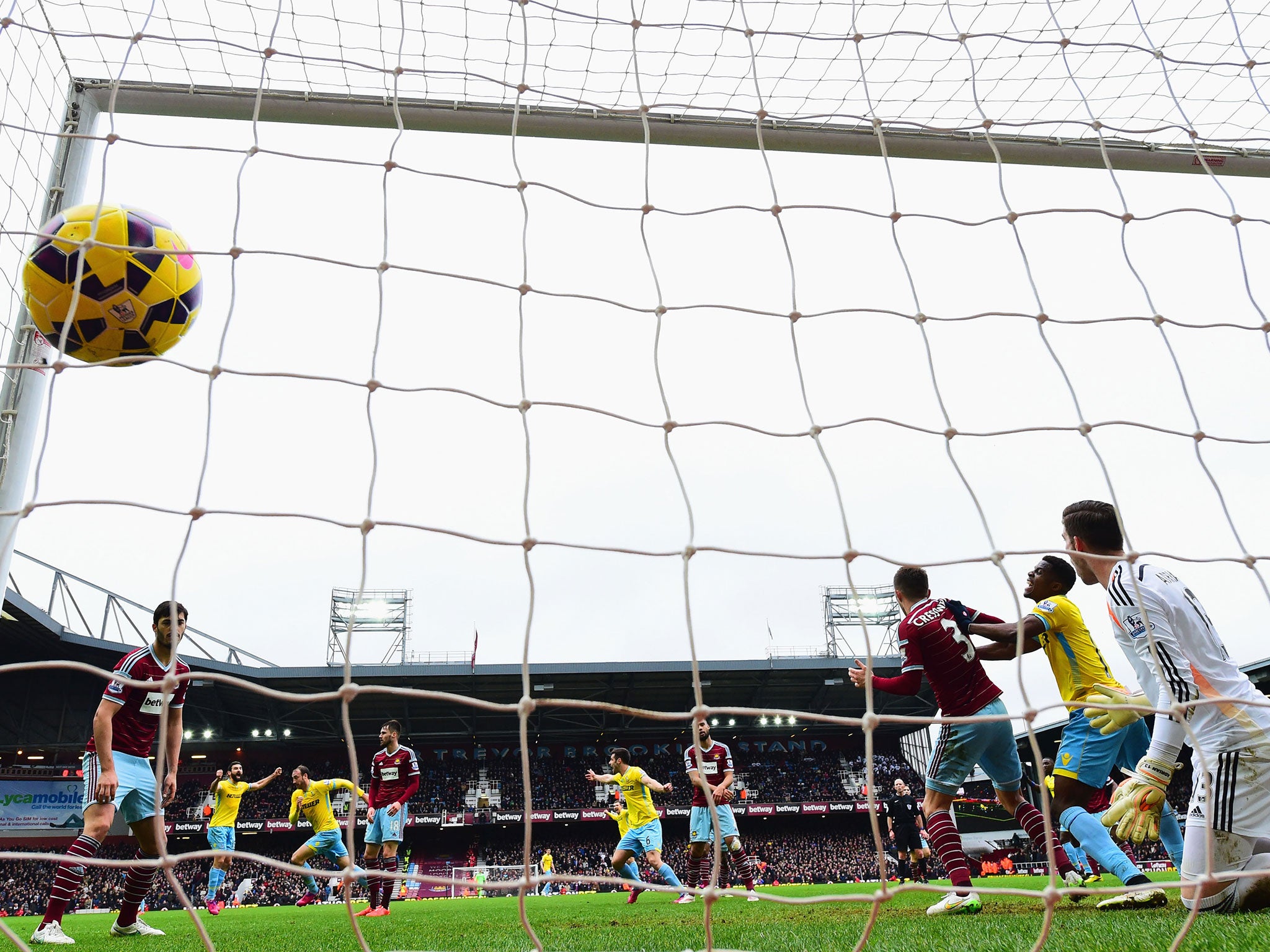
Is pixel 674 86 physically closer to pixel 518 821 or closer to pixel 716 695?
pixel 716 695

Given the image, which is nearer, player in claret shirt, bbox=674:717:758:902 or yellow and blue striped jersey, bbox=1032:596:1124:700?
yellow and blue striped jersey, bbox=1032:596:1124:700

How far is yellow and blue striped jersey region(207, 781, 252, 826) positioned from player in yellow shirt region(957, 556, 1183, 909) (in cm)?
863

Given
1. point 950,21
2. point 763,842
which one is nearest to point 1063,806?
point 950,21

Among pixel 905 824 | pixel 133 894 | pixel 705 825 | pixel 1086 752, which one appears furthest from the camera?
pixel 905 824

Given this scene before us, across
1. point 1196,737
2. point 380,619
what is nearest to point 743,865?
point 1196,737

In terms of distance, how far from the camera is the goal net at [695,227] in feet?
9.87

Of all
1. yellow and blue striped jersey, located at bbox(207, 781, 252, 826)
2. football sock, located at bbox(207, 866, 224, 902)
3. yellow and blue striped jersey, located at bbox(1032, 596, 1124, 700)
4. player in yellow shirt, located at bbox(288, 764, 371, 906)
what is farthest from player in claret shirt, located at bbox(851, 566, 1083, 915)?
football sock, located at bbox(207, 866, 224, 902)

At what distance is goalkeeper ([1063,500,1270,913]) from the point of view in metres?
2.66

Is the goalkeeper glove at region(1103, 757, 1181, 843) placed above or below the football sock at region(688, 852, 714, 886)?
above

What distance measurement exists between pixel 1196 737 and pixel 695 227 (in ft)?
9.04

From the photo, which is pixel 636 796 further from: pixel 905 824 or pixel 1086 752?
pixel 905 824

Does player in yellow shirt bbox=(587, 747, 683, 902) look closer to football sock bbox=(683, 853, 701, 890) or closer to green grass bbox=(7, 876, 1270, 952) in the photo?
football sock bbox=(683, 853, 701, 890)

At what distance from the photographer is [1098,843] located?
3.96m

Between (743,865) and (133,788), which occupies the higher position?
(133,788)
